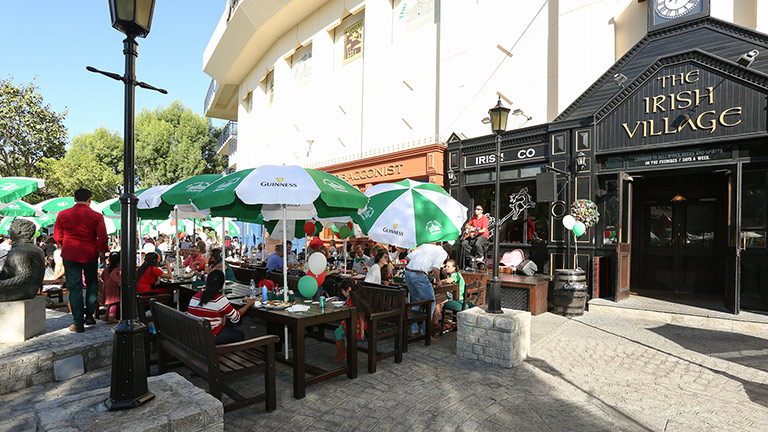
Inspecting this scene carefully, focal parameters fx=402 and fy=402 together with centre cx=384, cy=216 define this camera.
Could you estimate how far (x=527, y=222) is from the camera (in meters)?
11.9

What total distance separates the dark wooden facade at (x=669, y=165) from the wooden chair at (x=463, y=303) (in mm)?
3254

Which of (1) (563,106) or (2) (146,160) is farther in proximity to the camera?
(2) (146,160)

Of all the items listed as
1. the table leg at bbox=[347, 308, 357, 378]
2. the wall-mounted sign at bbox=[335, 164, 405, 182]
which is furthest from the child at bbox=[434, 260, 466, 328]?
the wall-mounted sign at bbox=[335, 164, 405, 182]

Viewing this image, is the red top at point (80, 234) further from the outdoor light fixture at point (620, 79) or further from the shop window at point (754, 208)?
the shop window at point (754, 208)

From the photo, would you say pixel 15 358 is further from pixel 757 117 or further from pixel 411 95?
pixel 411 95

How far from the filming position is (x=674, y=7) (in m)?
9.37

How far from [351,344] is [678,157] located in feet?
27.9

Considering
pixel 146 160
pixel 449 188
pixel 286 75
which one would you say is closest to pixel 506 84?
pixel 449 188

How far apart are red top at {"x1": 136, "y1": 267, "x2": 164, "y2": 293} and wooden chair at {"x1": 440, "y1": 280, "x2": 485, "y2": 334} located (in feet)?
16.7

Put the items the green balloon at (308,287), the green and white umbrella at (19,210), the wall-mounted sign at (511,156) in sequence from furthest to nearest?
the green and white umbrella at (19,210) → the wall-mounted sign at (511,156) → the green balloon at (308,287)

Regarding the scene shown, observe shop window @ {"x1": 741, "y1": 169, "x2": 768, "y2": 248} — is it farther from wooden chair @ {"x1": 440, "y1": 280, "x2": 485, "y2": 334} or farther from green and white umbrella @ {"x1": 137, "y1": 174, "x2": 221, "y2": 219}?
green and white umbrella @ {"x1": 137, "y1": 174, "x2": 221, "y2": 219}

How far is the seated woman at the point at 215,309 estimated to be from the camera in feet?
14.5

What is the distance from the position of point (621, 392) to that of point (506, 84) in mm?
10323

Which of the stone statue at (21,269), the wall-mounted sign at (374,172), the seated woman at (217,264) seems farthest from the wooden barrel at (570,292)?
the stone statue at (21,269)
